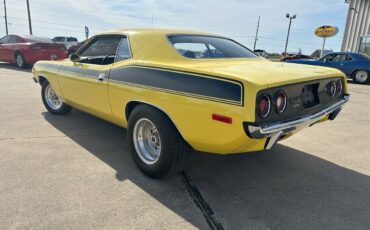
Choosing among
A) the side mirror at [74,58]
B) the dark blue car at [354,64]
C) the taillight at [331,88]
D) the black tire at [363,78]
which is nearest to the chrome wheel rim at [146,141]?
the side mirror at [74,58]

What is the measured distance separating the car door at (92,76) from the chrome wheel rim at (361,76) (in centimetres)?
1200

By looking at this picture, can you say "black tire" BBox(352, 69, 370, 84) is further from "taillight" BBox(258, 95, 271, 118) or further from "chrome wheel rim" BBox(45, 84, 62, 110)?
"taillight" BBox(258, 95, 271, 118)

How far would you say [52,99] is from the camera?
17.6ft

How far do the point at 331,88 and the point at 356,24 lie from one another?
24365 mm

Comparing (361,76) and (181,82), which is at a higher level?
(181,82)

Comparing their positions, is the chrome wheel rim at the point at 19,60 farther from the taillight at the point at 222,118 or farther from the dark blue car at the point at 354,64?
the dark blue car at the point at 354,64

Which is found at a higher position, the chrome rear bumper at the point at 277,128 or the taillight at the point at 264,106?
the taillight at the point at 264,106

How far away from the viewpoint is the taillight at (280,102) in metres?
2.41

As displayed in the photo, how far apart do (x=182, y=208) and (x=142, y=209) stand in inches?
13.2

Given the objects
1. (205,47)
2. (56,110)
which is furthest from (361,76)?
(56,110)

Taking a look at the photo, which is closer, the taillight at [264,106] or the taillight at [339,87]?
the taillight at [264,106]

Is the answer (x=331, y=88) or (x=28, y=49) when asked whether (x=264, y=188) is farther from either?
(x=28, y=49)

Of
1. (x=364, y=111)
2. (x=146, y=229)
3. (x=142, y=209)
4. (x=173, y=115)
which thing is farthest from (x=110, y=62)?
(x=364, y=111)

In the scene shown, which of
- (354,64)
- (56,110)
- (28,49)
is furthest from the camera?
(354,64)
